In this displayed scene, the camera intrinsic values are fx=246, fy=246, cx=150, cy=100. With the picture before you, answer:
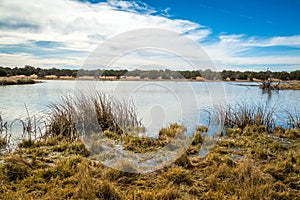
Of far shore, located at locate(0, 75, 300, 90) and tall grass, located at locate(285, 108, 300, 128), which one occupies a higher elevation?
far shore, located at locate(0, 75, 300, 90)

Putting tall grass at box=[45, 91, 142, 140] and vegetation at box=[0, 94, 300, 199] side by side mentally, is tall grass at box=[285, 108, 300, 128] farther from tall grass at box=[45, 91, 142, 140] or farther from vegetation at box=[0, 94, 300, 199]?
tall grass at box=[45, 91, 142, 140]

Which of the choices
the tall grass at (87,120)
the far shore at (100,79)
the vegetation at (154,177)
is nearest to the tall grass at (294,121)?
the vegetation at (154,177)

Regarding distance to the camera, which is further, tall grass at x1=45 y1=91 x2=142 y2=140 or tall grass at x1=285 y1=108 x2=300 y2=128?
tall grass at x1=285 y1=108 x2=300 y2=128

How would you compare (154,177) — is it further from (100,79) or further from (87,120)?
(100,79)

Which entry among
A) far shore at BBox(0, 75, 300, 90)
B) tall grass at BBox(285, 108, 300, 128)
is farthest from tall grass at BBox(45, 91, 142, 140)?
tall grass at BBox(285, 108, 300, 128)

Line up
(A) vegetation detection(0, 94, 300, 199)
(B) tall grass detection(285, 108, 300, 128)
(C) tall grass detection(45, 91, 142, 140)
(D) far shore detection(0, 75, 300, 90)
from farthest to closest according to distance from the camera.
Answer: (D) far shore detection(0, 75, 300, 90) → (B) tall grass detection(285, 108, 300, 128) → (C) tall grass detection(45, 91, 142, 140) → (A) vegetation detection(0, 94, 300, 199)

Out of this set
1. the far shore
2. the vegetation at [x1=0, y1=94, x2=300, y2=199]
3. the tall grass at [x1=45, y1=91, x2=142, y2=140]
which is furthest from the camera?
the far shore

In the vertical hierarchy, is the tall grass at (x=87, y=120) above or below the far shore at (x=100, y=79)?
below

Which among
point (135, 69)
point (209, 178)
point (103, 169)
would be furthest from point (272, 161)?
point (135, 69)

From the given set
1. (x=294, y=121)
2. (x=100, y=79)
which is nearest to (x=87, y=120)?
(x=100, y=79)

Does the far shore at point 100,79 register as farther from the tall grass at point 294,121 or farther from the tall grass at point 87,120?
the tall grass at point 294,121

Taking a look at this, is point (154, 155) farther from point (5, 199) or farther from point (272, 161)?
point (5, 199)

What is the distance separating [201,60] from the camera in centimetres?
658

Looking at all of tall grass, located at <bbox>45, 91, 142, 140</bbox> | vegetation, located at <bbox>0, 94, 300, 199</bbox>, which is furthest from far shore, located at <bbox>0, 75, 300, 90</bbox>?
vegetation, located at <bbox>0, 94, 300, 199</bbox>
